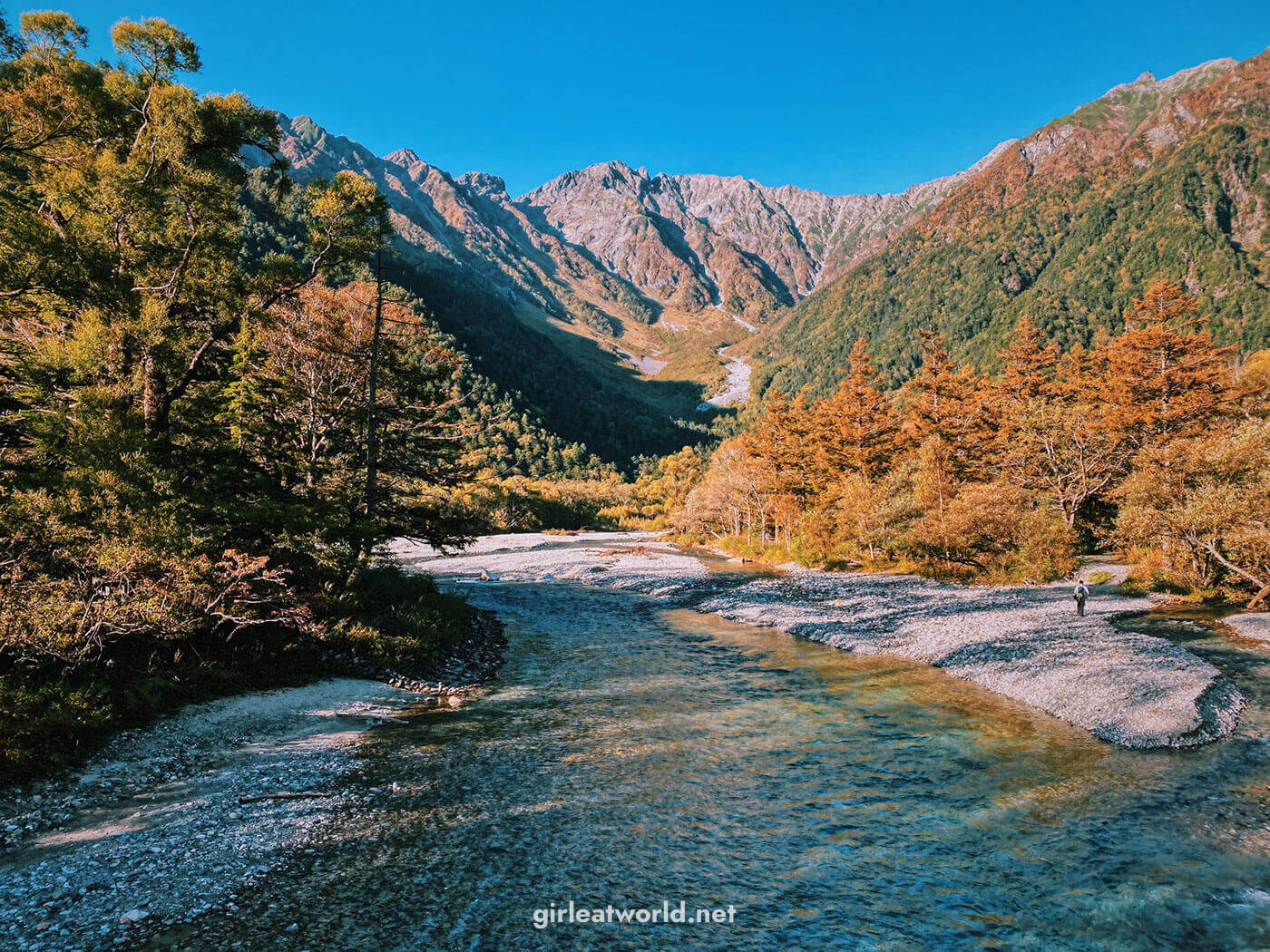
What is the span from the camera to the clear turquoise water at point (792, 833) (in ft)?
25.0

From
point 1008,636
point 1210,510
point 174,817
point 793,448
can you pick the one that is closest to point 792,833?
point 174,817

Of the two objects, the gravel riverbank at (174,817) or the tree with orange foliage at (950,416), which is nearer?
the gravel riverbank at (174,817)

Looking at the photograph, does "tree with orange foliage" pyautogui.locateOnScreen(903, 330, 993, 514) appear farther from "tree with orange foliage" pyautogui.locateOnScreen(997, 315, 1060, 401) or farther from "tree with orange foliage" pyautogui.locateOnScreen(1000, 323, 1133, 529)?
"tree with orange foliage" pyautogui.locateOnScreen(997, 315, 1060, 401)

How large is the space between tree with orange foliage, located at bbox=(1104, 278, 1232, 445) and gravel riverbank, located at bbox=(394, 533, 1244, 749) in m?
21.4

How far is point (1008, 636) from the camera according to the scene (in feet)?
77.0

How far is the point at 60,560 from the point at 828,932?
1653 cm

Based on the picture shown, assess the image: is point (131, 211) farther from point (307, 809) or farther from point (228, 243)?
point (307, 809)

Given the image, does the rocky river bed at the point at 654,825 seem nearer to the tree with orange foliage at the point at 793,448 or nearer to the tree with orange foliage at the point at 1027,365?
the tree with orange foliage at the point at 793,448

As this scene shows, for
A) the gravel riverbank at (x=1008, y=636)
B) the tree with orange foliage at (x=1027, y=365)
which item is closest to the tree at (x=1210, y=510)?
the gravel riverbank at (x=1008, y=636)

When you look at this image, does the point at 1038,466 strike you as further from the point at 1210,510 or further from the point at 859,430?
the point at 1210,510

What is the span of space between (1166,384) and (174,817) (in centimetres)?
6684

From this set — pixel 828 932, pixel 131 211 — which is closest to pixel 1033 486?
pixel 828 932

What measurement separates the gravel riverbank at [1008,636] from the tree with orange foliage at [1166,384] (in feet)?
70.1

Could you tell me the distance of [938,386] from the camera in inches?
2111
